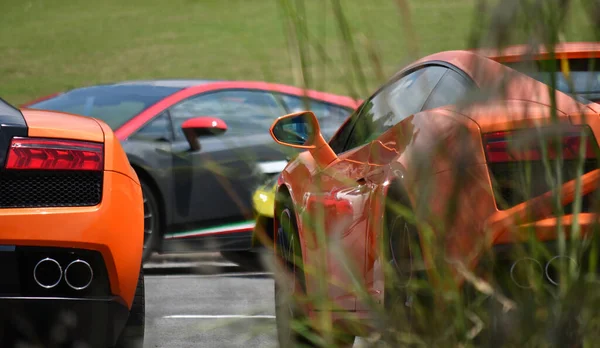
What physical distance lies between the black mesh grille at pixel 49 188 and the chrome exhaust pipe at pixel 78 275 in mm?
214

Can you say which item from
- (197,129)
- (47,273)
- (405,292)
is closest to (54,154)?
(47,273)

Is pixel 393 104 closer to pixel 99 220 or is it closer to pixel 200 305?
pixel 99 220

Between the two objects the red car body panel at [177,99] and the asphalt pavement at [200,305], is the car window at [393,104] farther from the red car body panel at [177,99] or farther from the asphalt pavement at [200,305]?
the red car body panel at [177,99]

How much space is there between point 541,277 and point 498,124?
13.9 inches

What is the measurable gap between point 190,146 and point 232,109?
67 centimetres

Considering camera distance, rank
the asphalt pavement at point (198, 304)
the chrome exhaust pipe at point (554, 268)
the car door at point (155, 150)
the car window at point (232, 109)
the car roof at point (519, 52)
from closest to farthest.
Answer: the car roof at point (519, 52) → the chrome exhaust pipe at point (554, 268) → the asphalt pavement at point (198, 304) → the car door at point (155, 150) → the car window at point (232, 109)

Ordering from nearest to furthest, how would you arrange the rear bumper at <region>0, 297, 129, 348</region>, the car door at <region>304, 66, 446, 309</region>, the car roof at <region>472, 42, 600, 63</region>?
the car roof at <region>472, 42, 600, 63</region> → the car door at <region>304, 66, 446, 309</region> → the rear bumper at <region>0, 297, 129, 348</region>

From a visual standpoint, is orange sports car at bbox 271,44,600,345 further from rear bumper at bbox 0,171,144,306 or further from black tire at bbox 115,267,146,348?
black tire at bbox 115,267,146,348

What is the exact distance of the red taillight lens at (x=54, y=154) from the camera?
4.19 m

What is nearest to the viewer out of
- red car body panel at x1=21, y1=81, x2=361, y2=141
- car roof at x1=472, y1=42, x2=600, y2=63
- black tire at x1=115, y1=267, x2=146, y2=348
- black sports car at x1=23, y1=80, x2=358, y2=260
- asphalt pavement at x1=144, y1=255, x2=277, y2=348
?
car roof at x1=472, y1=42, x2=600, y2=63

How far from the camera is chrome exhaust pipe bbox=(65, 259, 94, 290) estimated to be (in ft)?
13.7

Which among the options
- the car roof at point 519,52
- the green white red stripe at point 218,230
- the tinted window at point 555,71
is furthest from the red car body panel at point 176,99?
the car roof at point 519,52

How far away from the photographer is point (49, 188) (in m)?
4.25

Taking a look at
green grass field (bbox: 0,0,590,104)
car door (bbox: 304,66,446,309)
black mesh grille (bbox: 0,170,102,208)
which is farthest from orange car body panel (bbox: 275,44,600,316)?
green grass field (bbox: 0,0,590,104)
